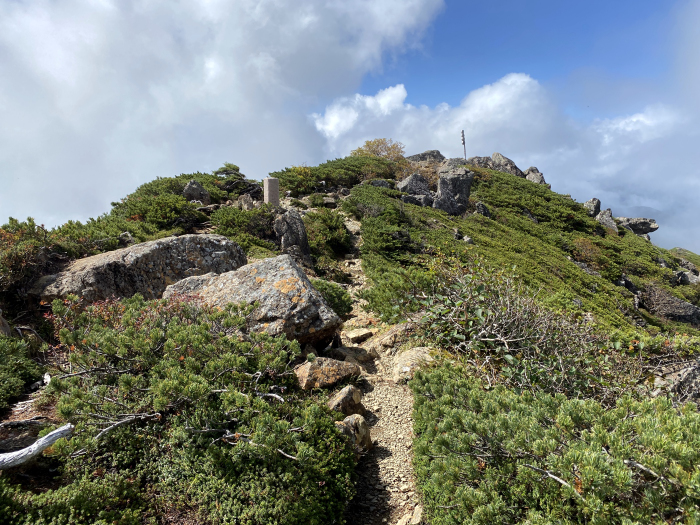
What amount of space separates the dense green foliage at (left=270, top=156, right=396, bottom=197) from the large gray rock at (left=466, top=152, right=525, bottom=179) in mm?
17528

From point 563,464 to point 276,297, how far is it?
4.40 m

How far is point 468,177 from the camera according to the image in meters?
24.3

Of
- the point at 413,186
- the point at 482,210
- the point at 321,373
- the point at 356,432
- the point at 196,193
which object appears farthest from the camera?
the point at 482,210

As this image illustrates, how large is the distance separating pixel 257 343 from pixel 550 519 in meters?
3.22

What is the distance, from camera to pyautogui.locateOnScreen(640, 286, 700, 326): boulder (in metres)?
18.5

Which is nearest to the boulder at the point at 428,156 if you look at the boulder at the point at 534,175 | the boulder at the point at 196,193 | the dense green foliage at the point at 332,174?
the boulder at the point at 534,175

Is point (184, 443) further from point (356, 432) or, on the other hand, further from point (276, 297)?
point (276, 297)

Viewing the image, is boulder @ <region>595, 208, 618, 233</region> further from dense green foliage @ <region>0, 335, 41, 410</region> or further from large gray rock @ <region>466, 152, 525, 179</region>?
dense green foliage @ <region>0, 335, 41, 410</region>

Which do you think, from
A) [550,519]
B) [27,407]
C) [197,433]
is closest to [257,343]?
[197,433]

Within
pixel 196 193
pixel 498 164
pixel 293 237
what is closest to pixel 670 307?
pixel 293 237

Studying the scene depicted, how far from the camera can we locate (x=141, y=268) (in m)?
7.31

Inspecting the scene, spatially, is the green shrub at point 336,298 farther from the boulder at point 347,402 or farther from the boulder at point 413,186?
the boulder at point 413,186

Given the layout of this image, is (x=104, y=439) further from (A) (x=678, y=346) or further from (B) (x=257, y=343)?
(A) (x=678, y=346)

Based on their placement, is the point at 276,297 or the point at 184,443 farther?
the point at 276,297
